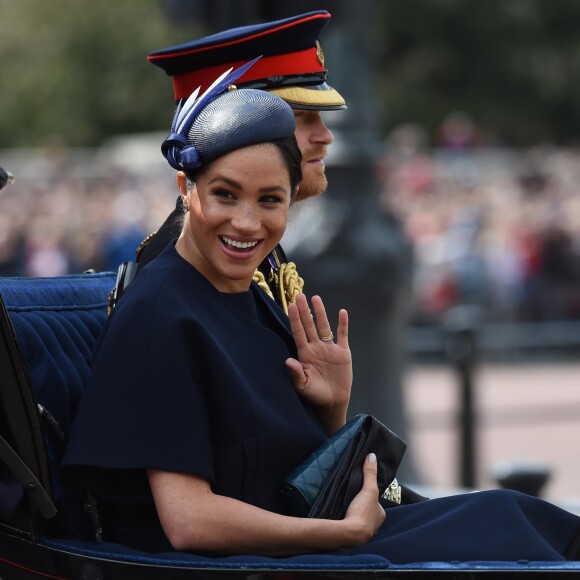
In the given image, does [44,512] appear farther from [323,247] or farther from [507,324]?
[507,324]

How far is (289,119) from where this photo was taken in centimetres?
291

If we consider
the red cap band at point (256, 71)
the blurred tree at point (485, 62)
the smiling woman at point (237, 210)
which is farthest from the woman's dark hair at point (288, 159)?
the blurred tree at point (485, 62)

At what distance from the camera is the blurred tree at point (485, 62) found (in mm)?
33438

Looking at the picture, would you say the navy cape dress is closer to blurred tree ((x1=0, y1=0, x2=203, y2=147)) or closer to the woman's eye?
the woman's eye

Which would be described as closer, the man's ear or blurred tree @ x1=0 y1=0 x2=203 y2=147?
the man's ear

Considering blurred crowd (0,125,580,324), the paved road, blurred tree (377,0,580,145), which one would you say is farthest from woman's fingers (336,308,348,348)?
blurred tree (377,0,580,145)

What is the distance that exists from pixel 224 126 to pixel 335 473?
2.38ft

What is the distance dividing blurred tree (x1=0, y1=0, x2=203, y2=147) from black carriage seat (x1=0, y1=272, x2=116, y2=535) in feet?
89.1

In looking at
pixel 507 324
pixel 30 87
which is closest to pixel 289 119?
pixel 507 324

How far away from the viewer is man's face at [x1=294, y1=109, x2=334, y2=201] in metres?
3.61

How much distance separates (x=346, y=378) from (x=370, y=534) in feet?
1.58

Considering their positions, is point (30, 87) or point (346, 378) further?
point (30, 87)

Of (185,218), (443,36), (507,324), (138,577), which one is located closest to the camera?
(138,577)

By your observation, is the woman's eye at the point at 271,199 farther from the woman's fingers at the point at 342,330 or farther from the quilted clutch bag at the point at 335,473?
the quilted clutch bag at the point at 335,473
